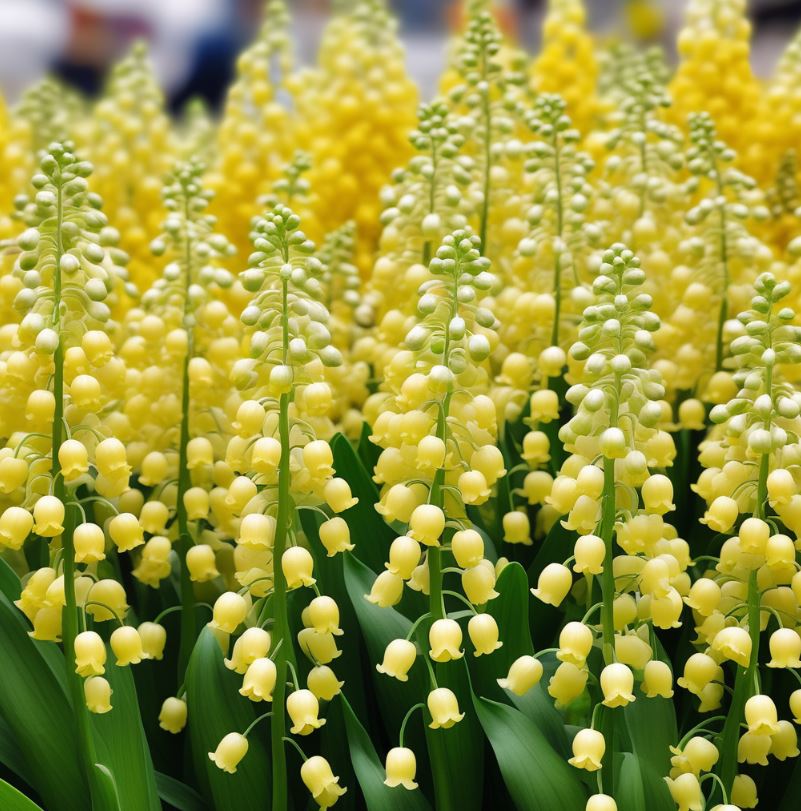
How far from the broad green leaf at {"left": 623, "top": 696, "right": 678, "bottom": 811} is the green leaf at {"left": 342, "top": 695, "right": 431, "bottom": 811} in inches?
9.9

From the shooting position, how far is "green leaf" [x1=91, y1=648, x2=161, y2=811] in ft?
4.38

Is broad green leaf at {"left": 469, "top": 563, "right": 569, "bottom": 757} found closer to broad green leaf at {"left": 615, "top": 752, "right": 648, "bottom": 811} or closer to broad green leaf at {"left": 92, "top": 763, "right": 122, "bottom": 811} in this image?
broad green leaf at {"left": 615, "top": 752, "right": 648, "bottom": 811}

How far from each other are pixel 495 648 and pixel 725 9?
162 cm

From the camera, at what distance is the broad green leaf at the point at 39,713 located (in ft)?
4.51

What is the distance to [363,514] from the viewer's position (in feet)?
5.02

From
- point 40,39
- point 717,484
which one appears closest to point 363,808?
point 717,484

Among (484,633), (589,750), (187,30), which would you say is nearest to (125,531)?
(484,633)

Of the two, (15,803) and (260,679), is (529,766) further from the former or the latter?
(15,803)

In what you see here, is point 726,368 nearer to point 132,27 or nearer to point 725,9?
point 725,9

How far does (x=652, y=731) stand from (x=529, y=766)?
173 mm

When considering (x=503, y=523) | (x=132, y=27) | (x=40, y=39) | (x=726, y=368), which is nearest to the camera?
(x=503, y=523)

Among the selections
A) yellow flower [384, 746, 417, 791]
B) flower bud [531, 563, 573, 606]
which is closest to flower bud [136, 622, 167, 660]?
yellow flower [384, 746, 417, 791]

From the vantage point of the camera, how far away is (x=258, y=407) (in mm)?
1303

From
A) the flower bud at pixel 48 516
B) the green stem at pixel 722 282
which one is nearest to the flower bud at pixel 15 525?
the flower bud at pixel 48 516
